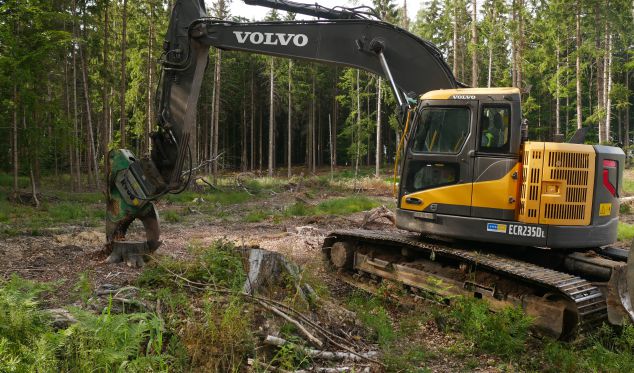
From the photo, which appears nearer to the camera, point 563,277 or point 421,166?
point 563,277

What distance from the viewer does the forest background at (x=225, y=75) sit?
17234 millimetres

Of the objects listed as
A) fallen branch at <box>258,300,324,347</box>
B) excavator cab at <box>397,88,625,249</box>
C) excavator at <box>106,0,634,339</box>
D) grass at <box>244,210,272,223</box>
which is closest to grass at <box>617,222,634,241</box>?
Answer: excavator at <box>106,0,634,339</box>

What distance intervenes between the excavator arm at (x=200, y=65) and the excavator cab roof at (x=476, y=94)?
0.54 metres

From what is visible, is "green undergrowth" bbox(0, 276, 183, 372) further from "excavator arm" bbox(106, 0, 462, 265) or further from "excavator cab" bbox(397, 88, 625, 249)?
"excavator cab" bbox(397, 88, 625, 249)

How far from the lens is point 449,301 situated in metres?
7.39

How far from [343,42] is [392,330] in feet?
14.4

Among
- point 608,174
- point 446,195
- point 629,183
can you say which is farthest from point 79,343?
point 629,183

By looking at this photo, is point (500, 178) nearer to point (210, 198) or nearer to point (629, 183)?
point (210, 198)

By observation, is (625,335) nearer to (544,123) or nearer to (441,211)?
(441,211)

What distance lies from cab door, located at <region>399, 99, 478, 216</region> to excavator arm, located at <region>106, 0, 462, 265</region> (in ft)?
1.93

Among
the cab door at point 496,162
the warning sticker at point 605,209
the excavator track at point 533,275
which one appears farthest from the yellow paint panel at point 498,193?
the warning sticker at point 605,209

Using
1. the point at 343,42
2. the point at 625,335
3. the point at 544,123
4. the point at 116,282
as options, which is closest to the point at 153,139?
the point at 116,282

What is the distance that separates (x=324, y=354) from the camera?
5.03 meters

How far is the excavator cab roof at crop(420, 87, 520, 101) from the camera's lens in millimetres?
6734
